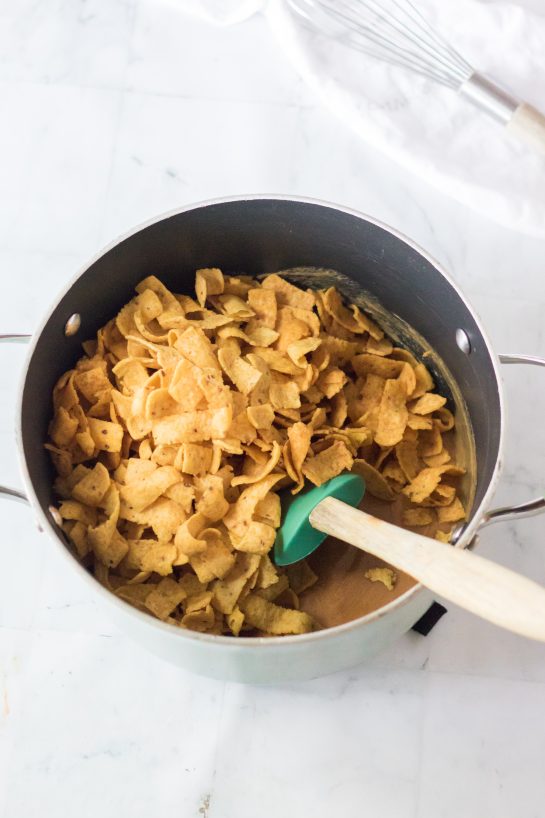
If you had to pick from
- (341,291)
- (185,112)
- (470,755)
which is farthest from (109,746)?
(185,112)

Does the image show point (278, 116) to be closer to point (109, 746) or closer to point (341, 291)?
point (341, 291)

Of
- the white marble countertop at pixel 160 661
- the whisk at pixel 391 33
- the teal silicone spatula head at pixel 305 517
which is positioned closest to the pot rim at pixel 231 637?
the teal silicone spatula head at pixel 305 517

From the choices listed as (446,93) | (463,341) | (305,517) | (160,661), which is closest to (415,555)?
(305,517)

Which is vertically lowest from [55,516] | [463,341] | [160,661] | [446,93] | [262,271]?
[160,661]

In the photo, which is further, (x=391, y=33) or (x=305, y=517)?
(x=391, y=33)

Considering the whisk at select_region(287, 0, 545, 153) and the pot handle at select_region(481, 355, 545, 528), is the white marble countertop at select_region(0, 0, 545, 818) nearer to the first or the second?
the whisk at select_region(287, 0, 545, 153)

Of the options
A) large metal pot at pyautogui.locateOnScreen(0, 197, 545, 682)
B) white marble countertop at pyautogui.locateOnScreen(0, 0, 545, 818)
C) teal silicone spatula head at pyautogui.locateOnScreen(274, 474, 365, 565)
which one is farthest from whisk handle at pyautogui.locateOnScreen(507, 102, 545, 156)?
teal silicone spatula head at pyautogui.locateOnScreen(274, 474, 365, 565)

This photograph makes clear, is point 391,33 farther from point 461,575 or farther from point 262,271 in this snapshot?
point 461,575
